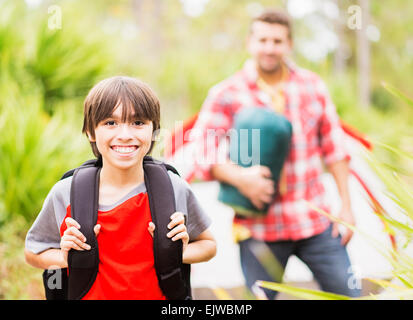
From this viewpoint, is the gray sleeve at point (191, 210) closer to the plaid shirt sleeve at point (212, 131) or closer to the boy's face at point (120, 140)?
the boy's face at point (120, 140)

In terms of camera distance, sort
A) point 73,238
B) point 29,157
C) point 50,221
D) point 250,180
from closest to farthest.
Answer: point 73,238
point 50,221
point 250,180
point 29,157

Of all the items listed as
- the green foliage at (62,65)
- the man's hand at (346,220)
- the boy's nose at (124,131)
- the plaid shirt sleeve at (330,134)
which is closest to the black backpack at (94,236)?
the boy's nose at (124,131)

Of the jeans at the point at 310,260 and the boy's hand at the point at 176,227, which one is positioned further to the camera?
the jeans at the point at 310,260

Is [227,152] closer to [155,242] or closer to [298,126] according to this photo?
[298,126]

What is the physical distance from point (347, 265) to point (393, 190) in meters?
1.36

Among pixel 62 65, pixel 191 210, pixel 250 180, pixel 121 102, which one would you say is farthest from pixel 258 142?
pixel 62 65

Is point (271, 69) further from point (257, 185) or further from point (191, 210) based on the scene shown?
point (191, 210)

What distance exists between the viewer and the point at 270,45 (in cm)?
269

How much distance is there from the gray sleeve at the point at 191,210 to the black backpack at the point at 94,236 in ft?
0.19

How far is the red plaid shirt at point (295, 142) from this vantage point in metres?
2.56

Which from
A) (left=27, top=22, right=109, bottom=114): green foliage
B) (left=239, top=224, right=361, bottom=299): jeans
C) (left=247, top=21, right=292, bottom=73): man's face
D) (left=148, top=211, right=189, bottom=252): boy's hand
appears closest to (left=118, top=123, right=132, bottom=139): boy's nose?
(left=148, top=211, right=189, bottom=252): boy's hand

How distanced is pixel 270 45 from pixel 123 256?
1.69 meters

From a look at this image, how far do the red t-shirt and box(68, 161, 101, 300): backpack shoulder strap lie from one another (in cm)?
3
